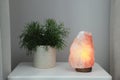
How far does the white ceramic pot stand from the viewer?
1.27 m

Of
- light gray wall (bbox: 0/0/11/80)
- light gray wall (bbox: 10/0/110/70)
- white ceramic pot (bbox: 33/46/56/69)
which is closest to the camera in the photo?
light gray wall (bbox: 0/0/11/80)

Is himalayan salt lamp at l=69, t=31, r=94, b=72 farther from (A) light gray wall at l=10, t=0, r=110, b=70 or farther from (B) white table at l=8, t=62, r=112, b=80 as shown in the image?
(A) light gray wall at l=10, t=0, r=110, b=70

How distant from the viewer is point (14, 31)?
160 cm

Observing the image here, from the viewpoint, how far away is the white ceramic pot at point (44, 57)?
50.0 inches

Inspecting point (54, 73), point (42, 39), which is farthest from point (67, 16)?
point (54, 73)

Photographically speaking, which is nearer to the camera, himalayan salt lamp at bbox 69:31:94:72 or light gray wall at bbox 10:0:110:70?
himalayan salt lamp at bbox 69:31:94:72

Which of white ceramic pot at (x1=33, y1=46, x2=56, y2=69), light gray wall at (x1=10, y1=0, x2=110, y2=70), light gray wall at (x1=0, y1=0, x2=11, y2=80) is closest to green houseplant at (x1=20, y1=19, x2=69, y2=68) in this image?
white ceramic pot at (x1=33, y1=46, x2=56, y2=69)

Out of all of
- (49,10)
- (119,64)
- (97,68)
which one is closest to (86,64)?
(97,68)

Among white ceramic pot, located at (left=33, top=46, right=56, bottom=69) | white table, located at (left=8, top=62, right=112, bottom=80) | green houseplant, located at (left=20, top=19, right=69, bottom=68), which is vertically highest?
green houseplant, located at (left=20, top=19, right=69, bottom=68)

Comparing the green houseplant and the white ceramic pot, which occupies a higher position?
the green houseplant

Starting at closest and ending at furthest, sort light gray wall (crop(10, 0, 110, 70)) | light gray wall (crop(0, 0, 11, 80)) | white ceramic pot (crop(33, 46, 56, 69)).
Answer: light gray wall (crop(0, 0, 11, 80)) < white ceramic pot (crop(33, 46, 56, 69)) < light gray wall (crop(10, 0, 110, 70))

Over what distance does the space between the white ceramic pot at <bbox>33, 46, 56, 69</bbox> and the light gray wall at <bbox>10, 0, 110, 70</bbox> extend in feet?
1.08

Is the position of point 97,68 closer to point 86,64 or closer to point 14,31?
point 86,64

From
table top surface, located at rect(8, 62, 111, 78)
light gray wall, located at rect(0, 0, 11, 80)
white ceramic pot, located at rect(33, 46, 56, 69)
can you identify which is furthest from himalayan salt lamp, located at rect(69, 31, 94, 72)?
light gray wall, located at rect(0, 0, 11, 80)
